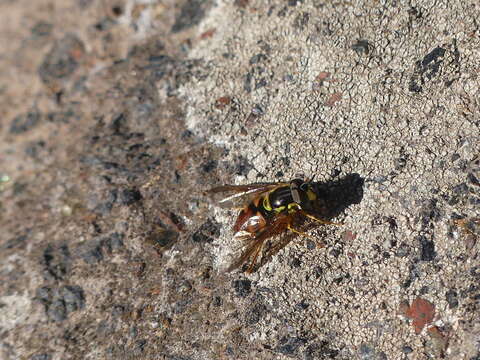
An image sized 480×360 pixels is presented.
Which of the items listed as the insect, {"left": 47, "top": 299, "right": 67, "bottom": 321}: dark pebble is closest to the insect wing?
the insect

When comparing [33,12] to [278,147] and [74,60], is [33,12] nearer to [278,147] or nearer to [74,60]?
[74,60]

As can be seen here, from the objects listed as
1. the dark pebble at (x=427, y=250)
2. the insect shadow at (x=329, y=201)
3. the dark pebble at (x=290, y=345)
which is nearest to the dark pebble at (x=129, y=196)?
the insect shadow at (x=329, y=201)

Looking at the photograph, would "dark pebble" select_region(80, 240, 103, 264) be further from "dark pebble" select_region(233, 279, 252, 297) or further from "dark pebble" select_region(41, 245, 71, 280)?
"dark pebble" select_region(233, 279, 252, 297)

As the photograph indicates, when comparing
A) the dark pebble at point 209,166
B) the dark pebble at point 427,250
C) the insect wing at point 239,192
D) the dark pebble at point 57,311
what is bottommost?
the dark pebble at point 427,250

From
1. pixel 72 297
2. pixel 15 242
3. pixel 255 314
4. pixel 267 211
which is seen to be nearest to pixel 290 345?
pixel 255 314

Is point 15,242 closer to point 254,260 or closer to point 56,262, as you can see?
point 56,262

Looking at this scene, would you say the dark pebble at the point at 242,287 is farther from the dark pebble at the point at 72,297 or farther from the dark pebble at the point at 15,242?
the dark pebble at the point at 15,242

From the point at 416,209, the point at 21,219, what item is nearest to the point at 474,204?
the point at 416,209
